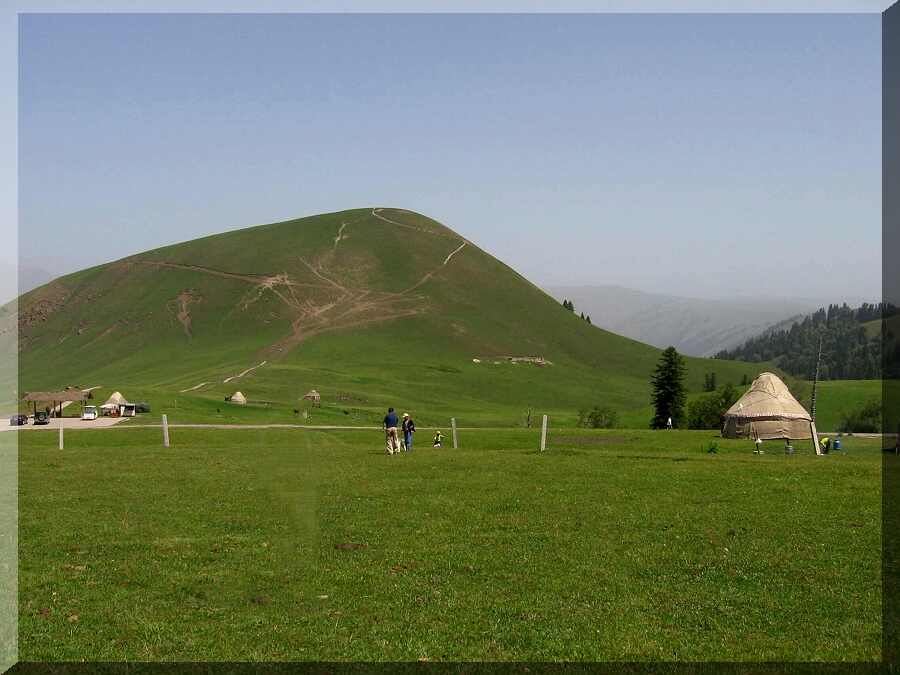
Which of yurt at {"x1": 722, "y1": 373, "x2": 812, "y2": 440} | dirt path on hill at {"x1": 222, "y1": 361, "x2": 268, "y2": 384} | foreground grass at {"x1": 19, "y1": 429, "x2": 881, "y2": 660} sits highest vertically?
dirt path on hill at {"x1": 222, "y1": 361, "x2": 268, "y2": 384}

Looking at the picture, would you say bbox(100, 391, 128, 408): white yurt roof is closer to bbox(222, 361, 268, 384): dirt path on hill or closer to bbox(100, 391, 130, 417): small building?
bbox(100, 391, 130, 417): small building

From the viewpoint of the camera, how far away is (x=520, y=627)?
12617 millimetres

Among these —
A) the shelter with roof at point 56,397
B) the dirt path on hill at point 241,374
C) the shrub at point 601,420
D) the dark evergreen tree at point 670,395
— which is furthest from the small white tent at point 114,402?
the dark evergreen tree at point 670,395

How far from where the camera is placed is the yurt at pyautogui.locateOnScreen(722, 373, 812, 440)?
247ft

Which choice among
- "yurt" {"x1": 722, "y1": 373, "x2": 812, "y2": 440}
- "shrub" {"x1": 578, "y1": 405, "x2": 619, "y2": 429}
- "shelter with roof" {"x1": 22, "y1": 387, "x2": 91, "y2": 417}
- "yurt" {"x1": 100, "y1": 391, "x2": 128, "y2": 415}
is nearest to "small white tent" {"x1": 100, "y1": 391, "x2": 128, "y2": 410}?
"yurt" {"x1": 100, "y1": 391, "x2": 128, "y2": 415}

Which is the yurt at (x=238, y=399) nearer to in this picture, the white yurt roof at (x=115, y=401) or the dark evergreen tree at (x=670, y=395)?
the white yurt roof at (x=115, y=401)

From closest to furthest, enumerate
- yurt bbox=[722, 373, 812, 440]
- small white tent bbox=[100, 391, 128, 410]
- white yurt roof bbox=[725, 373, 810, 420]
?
yurt bbox=[722, 373, 812, 440], white yurt roof bbox=[725, 373, 810, 420], small white tent bbox=[100, 391, 128, 410]

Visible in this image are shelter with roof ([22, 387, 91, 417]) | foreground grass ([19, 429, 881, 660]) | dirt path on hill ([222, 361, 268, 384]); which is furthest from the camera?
dirt path on hill ([222, 361, 268, 384])

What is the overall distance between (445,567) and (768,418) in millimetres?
64422

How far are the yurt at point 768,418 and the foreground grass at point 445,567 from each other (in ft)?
155

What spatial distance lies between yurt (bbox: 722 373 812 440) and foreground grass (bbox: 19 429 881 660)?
47352 millimetres

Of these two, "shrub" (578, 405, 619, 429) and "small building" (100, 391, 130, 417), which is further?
"shrub" (578, 405, 619, 429)

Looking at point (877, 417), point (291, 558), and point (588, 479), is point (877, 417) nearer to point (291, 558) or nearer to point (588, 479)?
point (588, 479)

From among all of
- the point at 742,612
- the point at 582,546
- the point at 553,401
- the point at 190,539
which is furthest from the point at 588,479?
the point at 553,401
